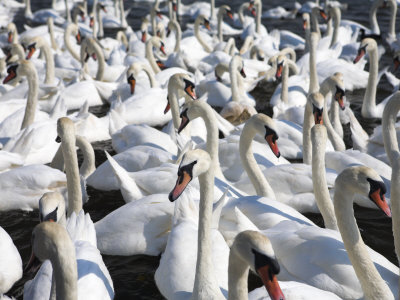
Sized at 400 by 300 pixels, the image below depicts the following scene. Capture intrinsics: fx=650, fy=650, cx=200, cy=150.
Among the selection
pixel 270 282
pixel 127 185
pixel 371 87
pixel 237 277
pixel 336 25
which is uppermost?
pixel 270 282

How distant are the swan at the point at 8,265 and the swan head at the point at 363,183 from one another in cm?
256

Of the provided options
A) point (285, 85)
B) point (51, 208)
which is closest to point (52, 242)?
point (51, 208)

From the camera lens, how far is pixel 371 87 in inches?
382

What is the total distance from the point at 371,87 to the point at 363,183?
5.61 meters

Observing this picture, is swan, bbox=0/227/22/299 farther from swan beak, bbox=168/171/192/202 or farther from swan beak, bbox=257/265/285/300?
swan beak, bbox=257/265/285/300

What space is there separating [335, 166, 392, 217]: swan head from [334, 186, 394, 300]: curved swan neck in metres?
0.02

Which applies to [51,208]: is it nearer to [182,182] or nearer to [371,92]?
[182,182]

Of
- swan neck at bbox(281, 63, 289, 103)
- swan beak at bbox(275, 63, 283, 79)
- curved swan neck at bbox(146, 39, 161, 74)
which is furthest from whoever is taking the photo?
curved swan neck at bbox(146, 39, 161, 74)

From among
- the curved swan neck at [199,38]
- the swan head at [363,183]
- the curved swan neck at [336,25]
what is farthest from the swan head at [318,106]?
the curved swan neck at [199,38]

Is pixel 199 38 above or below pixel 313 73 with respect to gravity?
below

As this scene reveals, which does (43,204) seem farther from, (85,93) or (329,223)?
(85,93)

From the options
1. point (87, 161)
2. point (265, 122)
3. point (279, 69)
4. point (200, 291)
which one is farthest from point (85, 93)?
point (200, 291)

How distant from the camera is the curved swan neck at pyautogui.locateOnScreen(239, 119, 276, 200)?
619 cm

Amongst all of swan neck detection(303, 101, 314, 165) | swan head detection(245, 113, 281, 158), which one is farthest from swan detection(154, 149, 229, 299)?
swan neck detection(303, 101, 314, 165)
